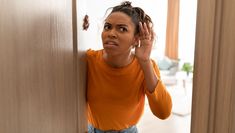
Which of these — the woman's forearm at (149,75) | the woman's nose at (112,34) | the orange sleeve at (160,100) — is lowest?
the orange sleeve at (160,100)

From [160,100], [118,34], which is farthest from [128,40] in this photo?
[160,100]

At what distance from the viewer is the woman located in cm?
103

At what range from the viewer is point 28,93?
61 centimetres

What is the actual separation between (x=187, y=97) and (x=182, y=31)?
190 centimetres

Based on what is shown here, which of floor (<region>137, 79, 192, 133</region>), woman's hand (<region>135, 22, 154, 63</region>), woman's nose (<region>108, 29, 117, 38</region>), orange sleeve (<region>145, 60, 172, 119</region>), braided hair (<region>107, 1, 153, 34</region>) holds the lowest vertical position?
floor (<region>137, 79, 192, 133</region>)

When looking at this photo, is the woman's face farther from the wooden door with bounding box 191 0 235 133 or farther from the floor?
the floor

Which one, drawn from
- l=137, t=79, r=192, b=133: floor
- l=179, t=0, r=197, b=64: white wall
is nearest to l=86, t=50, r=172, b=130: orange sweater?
l=137, t=79, r=192, b=133: floor

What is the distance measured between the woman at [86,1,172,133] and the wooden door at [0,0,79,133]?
0.70ft

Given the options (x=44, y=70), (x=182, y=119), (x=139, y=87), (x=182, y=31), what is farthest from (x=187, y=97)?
(x=44, y=70)

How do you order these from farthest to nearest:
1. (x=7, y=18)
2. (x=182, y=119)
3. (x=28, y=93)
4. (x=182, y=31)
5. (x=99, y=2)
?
(x=182, y=31) < (x=99, y=2) < (x=182, y=119) < (x=28, y=93) < (x=7, y=18)

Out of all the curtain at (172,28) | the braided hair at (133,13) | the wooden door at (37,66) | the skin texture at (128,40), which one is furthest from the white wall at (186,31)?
the wooden door at (37,66)

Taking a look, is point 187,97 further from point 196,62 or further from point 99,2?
point 196,62

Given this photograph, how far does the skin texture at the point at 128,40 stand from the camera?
3.30 feet

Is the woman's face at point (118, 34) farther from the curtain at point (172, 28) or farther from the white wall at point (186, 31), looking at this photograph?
the curtain at point (172, 28)
